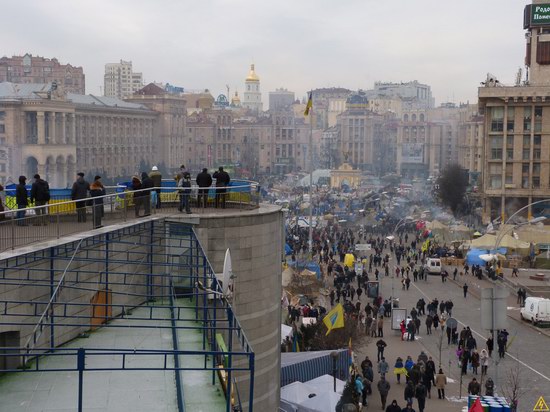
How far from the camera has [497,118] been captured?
68.2m

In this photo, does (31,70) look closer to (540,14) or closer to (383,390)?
(540,14)

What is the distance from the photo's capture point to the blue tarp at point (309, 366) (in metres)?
20.0

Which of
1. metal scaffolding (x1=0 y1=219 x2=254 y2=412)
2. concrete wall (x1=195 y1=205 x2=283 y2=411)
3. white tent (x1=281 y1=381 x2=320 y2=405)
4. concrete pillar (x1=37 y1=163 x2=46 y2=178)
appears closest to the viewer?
metal scaffolding (x1=0 y1=219 x2=254 y2=412)

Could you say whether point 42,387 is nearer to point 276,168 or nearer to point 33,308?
point 33,308

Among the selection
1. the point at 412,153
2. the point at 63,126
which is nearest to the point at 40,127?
the point at 63,126

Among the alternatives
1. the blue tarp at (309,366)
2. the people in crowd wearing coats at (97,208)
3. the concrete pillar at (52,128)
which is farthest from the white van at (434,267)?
the concrete pillar at (52,128)

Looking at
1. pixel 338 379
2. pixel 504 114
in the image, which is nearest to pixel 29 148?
pixel 504 114

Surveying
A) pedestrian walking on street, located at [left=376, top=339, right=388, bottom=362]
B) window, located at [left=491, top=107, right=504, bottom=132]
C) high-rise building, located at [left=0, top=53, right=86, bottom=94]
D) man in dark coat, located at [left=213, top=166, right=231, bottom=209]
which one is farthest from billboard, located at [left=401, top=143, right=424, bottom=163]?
man in dark coat, located at [left=213, top=166, right=231, bottom=209]

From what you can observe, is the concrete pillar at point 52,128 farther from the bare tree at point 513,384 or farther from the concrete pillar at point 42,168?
the bare tree at point 513,384

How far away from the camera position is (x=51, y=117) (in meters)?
114

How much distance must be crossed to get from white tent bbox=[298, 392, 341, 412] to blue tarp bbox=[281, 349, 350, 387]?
1.42m

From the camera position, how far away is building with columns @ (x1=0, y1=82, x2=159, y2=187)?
360 feet

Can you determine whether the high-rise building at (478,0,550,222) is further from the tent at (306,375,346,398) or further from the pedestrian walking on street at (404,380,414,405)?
the tent at (306,375,346,398)

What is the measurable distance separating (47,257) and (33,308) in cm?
71
